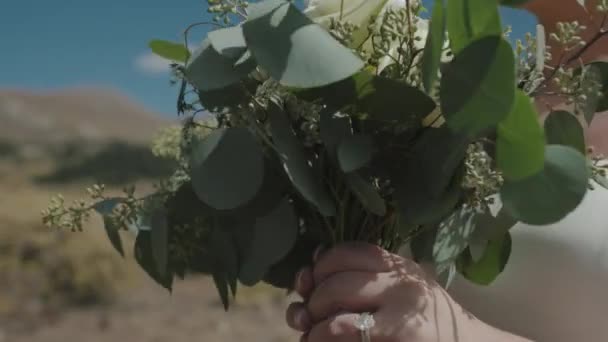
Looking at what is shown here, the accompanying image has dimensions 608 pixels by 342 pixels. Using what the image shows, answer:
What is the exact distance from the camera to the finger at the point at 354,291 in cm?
93

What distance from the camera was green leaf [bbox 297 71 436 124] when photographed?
847mm

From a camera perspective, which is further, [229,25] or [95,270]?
[95,270]

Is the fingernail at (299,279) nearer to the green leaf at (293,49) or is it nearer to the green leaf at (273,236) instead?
the green leaf at (273,236)

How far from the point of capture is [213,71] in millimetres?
854

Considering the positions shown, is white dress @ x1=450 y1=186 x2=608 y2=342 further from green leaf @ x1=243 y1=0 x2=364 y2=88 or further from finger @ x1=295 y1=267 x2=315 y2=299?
green leaf @ x1=243 y1=0 x2=364 y2=88

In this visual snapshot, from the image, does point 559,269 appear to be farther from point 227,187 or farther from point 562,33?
point 227,187

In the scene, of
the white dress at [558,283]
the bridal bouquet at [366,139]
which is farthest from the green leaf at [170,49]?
the white dress at [558,283]

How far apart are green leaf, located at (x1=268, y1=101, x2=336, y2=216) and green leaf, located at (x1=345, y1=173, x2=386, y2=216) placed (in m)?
0.04

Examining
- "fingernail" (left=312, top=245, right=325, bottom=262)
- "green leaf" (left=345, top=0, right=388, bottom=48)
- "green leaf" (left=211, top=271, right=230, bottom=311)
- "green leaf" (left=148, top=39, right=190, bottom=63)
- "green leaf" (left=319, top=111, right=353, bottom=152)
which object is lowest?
"green leaf" (left=211, top=271, right=230, bottom=311)

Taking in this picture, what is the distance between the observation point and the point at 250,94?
90cm

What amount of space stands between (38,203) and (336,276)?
7746 mm

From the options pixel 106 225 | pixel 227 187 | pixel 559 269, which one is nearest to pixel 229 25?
pixel 227 187

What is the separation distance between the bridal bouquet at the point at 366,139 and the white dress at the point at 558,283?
0.27m

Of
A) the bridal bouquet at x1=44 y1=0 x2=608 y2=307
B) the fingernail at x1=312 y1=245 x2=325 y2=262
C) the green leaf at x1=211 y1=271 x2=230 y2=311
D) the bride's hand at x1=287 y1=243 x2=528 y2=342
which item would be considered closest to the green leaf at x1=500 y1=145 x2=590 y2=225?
the bridal bouquet at x1=44 y1=0 x2=608 y2=307
